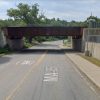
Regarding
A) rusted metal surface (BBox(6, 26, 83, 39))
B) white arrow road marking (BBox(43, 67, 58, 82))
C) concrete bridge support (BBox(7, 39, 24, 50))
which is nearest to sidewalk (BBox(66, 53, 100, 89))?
white arrow road marking (BBox(43, 67, 58, 82))

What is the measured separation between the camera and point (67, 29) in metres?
83.9

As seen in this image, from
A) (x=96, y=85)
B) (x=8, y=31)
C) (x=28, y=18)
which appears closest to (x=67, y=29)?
(x=8, y=31)

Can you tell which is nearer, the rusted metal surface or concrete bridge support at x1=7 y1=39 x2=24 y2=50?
the rusted metal surface

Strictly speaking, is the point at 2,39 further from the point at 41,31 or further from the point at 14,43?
the point at 41,31

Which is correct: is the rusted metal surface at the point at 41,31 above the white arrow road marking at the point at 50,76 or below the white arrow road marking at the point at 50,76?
below

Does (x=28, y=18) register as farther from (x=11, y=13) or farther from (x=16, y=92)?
(x=16, y=92)

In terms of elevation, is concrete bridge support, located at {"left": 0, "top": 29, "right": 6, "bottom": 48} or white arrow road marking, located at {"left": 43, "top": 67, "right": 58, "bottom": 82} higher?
white arrow road marking, located at {"left": 43, "top": 67, "right": 58, "bottom": 82}

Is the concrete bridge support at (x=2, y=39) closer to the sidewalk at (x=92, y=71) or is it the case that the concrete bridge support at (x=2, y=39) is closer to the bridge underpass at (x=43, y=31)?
the bridge underpass at (x=43, y=31)

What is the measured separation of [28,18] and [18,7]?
6.05 m

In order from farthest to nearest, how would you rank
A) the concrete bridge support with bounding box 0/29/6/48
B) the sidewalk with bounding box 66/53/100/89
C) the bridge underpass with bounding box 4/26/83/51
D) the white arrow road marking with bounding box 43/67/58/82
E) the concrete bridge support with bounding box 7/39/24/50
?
1. the concrete bridge support with bounding box 7/39/24/50
2. the bridge underpass with bounding box 4/26/83/51
3. the concrete bridge support with bounding box 0/29/6/48
4. the white arrow road marking with bounding box 43/67/58/82
5. the sidewalk with bounding box 66/53/100/89

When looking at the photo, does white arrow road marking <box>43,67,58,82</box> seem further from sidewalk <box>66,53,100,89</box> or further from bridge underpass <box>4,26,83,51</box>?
bridge underpass <box>4,26,83,51</box>

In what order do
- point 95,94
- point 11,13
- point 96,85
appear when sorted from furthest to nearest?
point 11,13 < point 96,85 < point 95,94

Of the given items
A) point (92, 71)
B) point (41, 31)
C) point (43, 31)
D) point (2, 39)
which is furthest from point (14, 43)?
point (92, 71)

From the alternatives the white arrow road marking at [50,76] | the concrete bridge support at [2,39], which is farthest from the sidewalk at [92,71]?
the concrete bridge support at [2,39]
